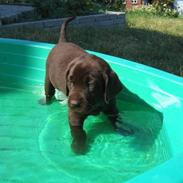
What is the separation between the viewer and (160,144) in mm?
3373

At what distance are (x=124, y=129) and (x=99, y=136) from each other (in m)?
0.21

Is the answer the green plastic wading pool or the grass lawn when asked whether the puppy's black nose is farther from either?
the grass lawn

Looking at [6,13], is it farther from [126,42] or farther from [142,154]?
[142,154]

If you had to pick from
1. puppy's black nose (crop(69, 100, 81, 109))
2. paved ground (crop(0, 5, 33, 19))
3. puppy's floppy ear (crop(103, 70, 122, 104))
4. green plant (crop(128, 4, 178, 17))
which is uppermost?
puppy's floppy ear (crop(103, 70, 122, 104))

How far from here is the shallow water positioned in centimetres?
300

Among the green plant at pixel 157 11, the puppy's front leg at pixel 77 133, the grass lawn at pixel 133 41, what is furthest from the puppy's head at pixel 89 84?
the green plant at pixel 157 11

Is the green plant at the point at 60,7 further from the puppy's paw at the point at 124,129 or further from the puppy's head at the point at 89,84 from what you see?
the puppy's head at the point at 89,84

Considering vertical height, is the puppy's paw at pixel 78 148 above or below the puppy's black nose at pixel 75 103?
below

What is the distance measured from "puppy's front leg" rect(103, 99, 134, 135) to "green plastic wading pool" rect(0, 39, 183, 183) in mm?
53

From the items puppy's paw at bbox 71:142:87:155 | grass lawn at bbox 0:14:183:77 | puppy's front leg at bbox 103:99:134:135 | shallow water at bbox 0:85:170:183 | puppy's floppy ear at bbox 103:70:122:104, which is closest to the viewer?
shallow water at bbox 0:85:170:183

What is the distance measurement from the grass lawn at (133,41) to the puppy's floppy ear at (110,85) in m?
1.65

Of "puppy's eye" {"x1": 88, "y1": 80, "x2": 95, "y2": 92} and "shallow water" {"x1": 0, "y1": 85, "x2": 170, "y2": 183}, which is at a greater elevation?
"puppy's eye" {"x1": 88, "y1": 80, "x2": 95, "y2": 92}

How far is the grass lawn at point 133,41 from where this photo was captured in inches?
208

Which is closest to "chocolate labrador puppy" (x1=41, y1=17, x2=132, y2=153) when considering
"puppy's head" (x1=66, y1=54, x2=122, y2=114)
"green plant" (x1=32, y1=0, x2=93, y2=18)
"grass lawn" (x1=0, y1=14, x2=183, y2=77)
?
"puppy's head" (x1=66, y1=54, x2=122, y2=114)
